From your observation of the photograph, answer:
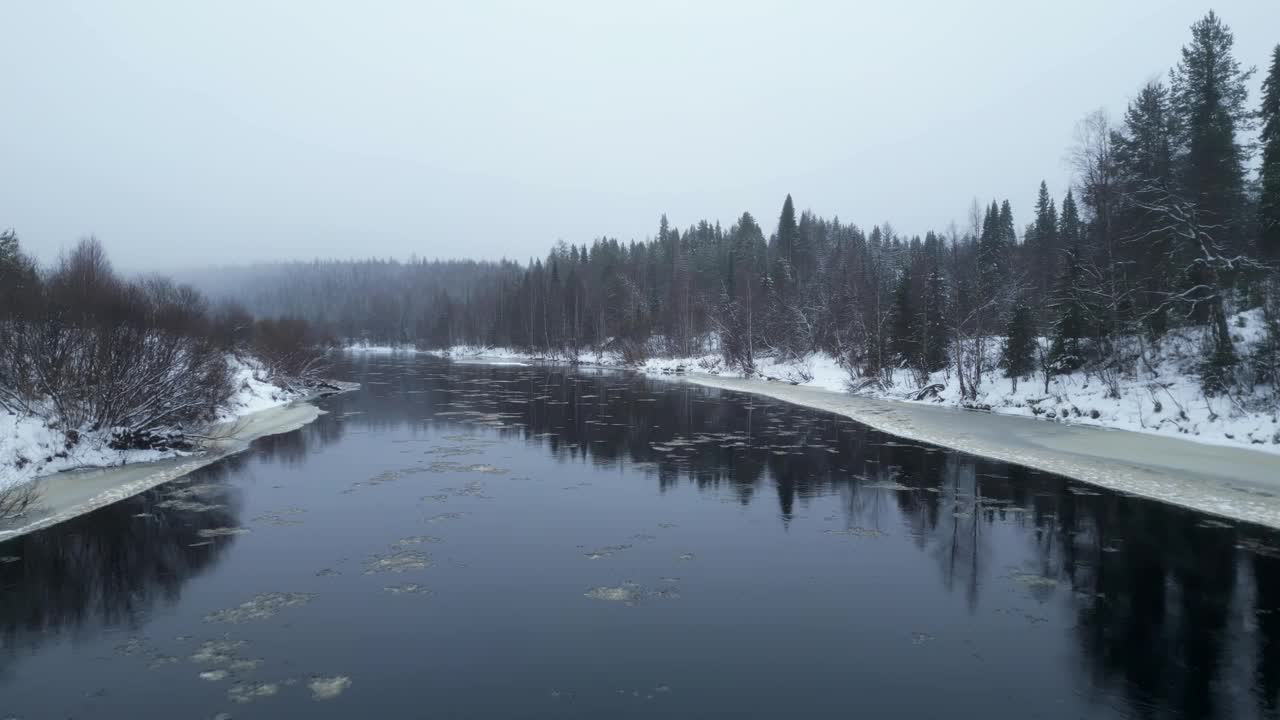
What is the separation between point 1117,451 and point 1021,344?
14.0 m

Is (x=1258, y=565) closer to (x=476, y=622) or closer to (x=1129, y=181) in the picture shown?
(x=476, y=622)

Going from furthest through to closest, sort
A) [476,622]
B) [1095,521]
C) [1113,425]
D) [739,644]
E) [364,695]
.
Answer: [1113,425], [1095,521], [476,622], [739,644], [364,695]

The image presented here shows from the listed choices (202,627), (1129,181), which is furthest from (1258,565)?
(1129,181)

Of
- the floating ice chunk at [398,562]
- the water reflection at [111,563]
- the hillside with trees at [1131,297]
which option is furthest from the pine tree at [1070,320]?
the water reflection at [111,563]

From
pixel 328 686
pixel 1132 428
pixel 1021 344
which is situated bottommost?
pixel 328 686

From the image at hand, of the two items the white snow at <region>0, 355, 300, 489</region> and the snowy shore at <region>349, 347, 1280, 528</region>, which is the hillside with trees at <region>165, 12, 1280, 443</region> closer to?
the snowy shore at <region>349, 347, 1280, 528</region>

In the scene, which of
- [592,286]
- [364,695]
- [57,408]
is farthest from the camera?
[592,286]

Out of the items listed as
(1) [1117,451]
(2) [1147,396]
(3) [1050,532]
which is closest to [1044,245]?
(2) [1147,396]

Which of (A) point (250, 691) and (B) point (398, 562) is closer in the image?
(A) point (250, 691)

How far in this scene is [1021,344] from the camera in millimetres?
32562

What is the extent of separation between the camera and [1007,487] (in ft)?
51.5

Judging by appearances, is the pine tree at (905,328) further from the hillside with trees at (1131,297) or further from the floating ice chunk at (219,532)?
the floating ice chunk at (219,532)

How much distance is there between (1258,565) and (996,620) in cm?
532

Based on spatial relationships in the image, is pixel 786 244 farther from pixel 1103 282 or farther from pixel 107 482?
pixel 107 482
